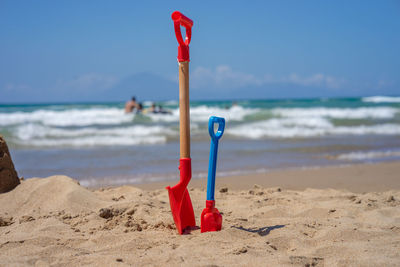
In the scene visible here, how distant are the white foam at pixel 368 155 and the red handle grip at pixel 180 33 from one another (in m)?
5.14

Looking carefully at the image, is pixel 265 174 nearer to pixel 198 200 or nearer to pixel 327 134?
pixel 198 200

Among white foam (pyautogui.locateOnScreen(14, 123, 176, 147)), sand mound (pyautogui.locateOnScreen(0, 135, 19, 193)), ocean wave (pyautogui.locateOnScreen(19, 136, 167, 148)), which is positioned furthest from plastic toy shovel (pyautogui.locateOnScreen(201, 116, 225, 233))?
white foam (pyautogui.locateOnScreen(14, 123, 176, 147))

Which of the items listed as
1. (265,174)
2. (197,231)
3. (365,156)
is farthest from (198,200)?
(365,156)

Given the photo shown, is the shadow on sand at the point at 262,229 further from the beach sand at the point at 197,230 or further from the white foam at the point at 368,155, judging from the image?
the white foam at the point at 368,155

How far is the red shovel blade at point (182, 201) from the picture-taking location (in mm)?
2344

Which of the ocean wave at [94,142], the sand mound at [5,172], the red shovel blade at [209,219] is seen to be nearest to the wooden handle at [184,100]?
the red shovel blade at [209,219]

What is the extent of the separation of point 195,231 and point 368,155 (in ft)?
18.1

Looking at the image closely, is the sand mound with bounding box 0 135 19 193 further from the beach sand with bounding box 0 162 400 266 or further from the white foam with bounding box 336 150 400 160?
the white foam with bounding box 336 150 400 160

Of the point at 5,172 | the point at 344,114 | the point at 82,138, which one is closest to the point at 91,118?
the point at 82,138

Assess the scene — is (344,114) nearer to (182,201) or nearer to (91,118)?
(91,118)

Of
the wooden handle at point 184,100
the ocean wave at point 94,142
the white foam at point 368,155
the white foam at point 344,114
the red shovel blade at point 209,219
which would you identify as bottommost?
the ocean wave at point 94,142

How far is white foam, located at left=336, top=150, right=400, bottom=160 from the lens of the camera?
675 cm

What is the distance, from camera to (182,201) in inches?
96.4

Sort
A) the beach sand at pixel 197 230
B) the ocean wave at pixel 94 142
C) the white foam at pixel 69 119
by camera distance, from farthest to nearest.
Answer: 1. the white foam at pixel 69 119
2. the ocean wave at pixel 94 142
3. the beach sand at pixel 197 230
